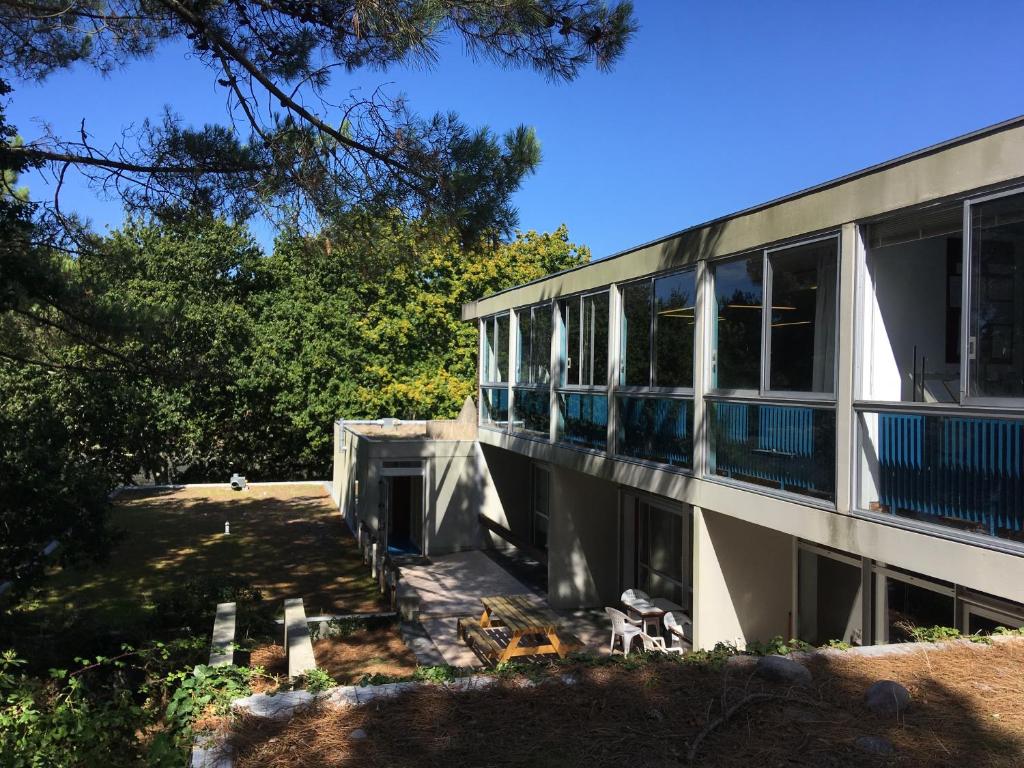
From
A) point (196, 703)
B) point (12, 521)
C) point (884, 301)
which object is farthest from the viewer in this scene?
point (12, 521)

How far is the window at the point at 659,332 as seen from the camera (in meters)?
9.51

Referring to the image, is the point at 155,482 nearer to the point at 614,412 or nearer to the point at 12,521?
the point at 12,521

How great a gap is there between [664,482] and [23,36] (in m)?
9.01

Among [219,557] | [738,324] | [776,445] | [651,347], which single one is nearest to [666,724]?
[776,445]

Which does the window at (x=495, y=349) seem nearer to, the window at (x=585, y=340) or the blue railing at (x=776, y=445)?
the window at (x=585, y=340)

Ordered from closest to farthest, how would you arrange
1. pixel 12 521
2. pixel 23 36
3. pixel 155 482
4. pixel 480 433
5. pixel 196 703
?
pixel 196 703
pixel 23 36
pixel 12 521
pixel 480 433
pixel 155 482

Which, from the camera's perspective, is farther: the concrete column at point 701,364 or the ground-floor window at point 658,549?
the ground-floor window at point 658,549

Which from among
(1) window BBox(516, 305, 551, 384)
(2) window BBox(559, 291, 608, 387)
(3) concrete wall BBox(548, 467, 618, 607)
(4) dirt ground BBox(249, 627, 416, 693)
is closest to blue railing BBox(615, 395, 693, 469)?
(2) window BBox(559, 291, 608, 387)

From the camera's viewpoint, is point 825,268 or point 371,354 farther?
point 371,354

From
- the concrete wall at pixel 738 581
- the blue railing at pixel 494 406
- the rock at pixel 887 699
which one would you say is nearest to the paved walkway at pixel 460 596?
the blue railing at pixel 494 406

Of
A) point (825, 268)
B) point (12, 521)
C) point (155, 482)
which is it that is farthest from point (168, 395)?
point (825, 268)

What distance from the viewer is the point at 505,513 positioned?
18.2 m

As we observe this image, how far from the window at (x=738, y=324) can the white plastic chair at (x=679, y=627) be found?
Answer: 3483 mm

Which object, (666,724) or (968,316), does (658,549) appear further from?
(666,724)
